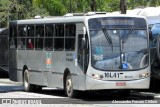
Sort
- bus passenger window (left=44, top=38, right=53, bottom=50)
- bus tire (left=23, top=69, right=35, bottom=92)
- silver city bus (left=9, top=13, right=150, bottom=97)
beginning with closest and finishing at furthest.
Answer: silver city bus (left=9, top=13, right=150, bottom=97), bus passenger window (left=44, top=38, right=53, bottom=50), bus tire (left=23, top=69, right=35, bottom=92)

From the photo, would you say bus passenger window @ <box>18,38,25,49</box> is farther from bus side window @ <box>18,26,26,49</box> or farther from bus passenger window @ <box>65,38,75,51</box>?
bus passenger window @ <box>65,38,75,51</box>

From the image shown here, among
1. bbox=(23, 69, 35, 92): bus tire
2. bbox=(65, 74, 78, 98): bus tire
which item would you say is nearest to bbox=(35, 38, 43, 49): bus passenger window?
bbox=(23, 69, 35, 92): bus tire

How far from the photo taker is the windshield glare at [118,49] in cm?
2094

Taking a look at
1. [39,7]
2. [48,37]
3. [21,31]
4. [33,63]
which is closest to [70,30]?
[48,37]

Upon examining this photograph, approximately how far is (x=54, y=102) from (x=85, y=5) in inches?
1639

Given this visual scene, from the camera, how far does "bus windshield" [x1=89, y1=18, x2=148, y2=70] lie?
20.9m

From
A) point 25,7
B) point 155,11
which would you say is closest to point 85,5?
point 25,7

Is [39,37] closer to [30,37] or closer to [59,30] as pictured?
[30,37]

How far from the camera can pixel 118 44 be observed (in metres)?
21.1

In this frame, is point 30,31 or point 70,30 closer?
point 70,30

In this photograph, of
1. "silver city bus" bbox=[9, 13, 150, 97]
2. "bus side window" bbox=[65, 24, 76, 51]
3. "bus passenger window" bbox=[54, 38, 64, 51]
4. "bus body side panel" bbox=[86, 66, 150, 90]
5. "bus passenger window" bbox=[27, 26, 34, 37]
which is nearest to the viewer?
"bus body side panel" bbox=[86, 66, 150, 90]

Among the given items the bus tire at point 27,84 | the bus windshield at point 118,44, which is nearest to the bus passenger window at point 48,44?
the bus tire at point 27,84

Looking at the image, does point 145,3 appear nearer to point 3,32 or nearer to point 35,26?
point 3,32

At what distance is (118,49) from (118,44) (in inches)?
7.0
